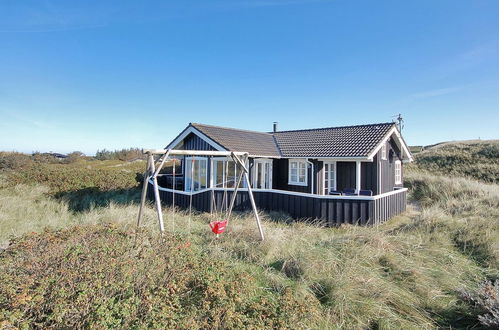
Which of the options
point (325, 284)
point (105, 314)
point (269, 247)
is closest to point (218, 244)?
point (269, 247)

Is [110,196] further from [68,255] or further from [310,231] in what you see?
[68,255]

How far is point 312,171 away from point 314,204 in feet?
9.27

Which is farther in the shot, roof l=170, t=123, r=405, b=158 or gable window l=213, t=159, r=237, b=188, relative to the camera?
gable window l=213, t=159, r=237, b=188

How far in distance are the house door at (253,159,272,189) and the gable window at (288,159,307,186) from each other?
1.05m

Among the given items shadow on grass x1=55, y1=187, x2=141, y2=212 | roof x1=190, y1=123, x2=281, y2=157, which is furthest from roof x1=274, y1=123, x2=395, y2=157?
shadow on grass x1=55, y1=187, x2=141, y2=212

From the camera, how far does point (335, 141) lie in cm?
1362

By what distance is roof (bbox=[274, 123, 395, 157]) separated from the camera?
476 inches

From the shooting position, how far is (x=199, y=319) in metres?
3.00

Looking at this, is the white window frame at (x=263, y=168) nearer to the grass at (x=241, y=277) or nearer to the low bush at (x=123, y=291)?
the grass at (x=241, y=277)

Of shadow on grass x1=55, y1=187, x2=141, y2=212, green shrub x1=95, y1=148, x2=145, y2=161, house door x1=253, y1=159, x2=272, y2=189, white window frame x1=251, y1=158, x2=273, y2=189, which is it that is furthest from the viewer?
green shrub x1=95, y1=148, x2=145, y2=161

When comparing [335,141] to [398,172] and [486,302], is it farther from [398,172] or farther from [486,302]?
[486,302]

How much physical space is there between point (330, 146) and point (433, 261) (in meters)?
7.73

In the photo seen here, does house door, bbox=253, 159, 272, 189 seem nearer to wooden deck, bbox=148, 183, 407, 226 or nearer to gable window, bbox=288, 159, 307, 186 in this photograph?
gable window, bbox=288, 159, 307, 186

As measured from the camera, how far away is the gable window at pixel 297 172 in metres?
13.2
